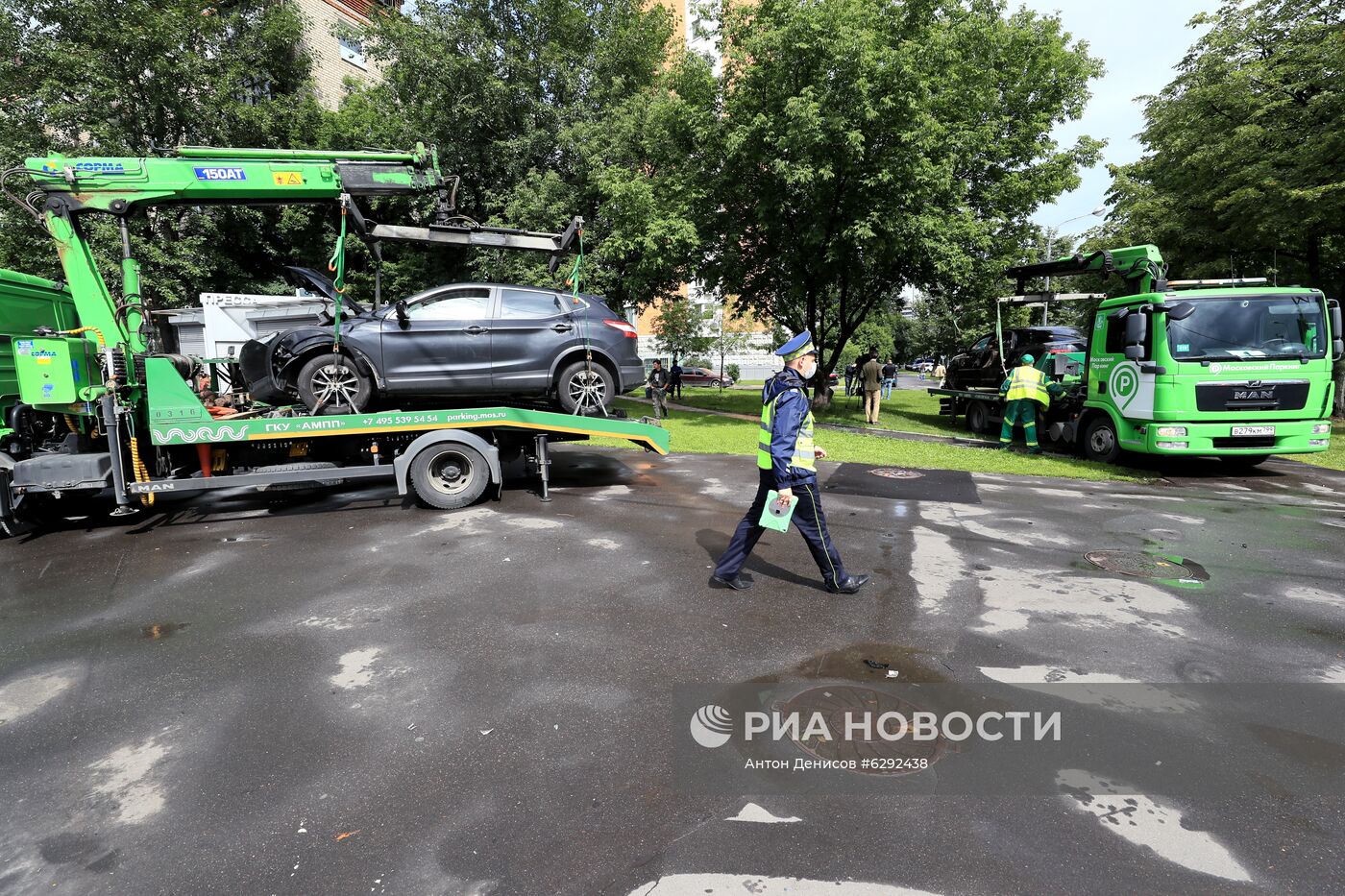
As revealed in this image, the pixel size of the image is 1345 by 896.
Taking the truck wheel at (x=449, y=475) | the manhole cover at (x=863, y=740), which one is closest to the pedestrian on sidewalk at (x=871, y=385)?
the truck wheel at (x=449, y=475)

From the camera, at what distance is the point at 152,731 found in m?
3.39

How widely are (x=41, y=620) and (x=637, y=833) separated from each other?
16.4 feet

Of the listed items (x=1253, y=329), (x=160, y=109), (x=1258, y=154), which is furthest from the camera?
(x=160, y=109)

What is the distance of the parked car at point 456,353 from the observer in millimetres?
7465

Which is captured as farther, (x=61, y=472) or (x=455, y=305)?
(x=455, y=305)

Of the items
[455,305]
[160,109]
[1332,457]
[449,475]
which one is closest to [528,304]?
[455,305]

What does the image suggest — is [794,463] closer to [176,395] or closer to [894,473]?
[894,473]

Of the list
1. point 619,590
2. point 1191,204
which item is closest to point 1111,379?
point 1191,204

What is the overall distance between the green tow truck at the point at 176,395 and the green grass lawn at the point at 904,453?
2329mm

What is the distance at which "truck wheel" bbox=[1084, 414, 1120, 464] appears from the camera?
438 inches

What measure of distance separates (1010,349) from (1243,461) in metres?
5.58

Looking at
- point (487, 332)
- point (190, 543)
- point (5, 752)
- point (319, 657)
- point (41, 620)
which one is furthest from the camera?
point (487, 332)

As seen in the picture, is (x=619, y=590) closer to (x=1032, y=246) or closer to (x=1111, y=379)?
(x=1111, y=379)

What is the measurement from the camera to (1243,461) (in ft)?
36.4
